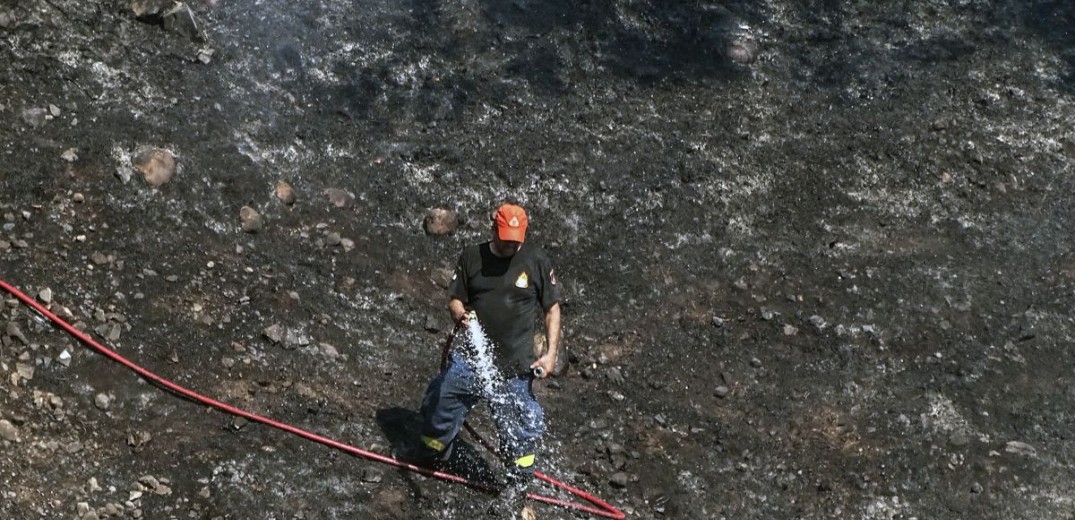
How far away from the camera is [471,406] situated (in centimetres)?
695

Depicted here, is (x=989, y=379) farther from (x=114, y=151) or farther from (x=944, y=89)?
(x=114, y=151)

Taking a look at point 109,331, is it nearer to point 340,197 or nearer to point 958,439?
point 340,197

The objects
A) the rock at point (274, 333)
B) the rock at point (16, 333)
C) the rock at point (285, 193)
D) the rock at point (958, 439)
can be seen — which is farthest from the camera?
the rock at point (285, 193)

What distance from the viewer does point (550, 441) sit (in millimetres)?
7684

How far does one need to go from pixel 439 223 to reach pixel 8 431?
3588 mm

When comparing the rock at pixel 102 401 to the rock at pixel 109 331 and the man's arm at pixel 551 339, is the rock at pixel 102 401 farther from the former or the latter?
the man's arm at pixel 551 339

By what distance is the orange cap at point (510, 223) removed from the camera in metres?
6.51

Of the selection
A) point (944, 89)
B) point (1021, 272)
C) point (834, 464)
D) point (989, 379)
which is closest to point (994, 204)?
point (1021, 272)

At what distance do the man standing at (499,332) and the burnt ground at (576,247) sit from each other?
633 mm

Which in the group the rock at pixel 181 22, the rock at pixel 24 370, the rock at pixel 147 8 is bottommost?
the rock at pixel 24 370

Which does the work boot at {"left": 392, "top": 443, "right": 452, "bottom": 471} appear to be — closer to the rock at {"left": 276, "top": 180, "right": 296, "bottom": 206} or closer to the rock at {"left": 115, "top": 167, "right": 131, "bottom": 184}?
the rock at {"left": 276, "top": 180, "right": 296, "bottom": 206}

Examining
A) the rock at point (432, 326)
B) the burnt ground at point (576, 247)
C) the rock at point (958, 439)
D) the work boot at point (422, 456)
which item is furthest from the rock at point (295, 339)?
the rock at point (958, 439)

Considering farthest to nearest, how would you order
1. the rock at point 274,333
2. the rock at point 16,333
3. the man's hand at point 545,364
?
1. the rock at point 274,333
2. the rock at point 16,333
3. the man's hand at point 545,364

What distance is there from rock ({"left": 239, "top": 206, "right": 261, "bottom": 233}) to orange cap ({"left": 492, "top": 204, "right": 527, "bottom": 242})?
8.49 ft
